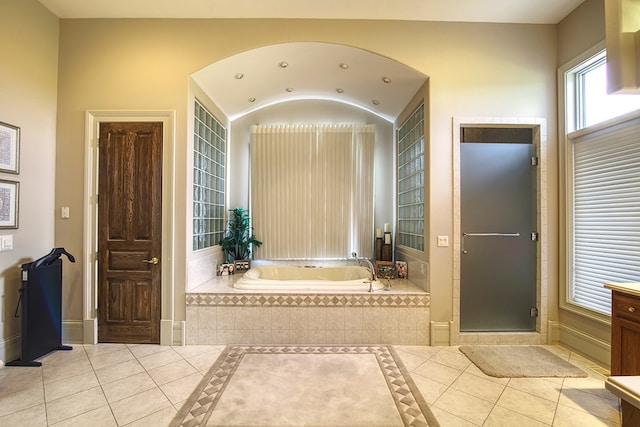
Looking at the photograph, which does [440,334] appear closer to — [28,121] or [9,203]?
[9,203]

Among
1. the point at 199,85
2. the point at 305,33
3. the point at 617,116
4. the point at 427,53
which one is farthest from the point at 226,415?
the point at 617,116

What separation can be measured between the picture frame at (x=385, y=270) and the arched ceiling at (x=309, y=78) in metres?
2.03

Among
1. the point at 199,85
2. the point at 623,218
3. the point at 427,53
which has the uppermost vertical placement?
the point at 427,53

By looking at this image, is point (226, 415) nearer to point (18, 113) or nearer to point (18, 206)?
point (18, 206)

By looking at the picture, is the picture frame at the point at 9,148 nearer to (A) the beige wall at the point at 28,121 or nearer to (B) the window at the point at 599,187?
(A) the beige wall at the point at 28,121

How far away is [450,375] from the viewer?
2.34 m

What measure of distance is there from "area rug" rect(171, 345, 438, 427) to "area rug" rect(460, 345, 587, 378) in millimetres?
737

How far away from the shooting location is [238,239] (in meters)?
3.92

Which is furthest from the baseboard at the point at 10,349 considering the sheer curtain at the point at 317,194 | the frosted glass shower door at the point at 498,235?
the frosted glass shower door at the point at 498,235

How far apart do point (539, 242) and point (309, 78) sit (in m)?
3.17

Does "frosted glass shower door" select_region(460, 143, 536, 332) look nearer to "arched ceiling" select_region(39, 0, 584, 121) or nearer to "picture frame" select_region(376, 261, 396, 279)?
"picture frame" select_region(376, 261, 396, 279)

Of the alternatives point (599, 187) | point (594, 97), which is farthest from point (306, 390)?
point (594, 97)

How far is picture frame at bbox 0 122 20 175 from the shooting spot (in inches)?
96.8

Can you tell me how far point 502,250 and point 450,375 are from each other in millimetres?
1437
